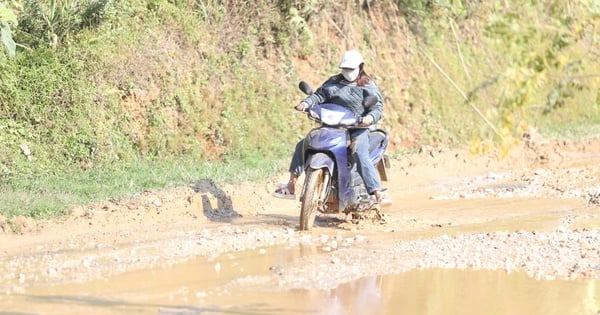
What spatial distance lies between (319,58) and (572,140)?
503cm

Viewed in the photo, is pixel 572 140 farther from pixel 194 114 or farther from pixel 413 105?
pixel 194 114

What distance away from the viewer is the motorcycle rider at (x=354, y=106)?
1052 centimetres

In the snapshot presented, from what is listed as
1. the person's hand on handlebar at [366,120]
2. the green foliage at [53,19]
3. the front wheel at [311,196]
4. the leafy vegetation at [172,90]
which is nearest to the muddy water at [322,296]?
the front wheel at [311,196]

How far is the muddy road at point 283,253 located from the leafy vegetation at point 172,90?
67 centimetres

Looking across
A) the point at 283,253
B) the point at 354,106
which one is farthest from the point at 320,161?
the point at 283,253

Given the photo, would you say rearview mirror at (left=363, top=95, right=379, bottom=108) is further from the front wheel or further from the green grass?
the green grass

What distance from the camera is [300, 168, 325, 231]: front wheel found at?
10.3 meters

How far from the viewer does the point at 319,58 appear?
18.3 meters

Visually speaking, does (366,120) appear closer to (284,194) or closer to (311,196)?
(311,196)

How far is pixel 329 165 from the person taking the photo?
1034cm

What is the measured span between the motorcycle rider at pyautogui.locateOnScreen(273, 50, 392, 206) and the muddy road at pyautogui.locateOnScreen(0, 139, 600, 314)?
0.49 metres

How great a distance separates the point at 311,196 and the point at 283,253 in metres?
1.02

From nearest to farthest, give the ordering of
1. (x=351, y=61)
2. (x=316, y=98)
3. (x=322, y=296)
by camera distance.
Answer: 1. (x=322, y=296)
2. (x=351, y=61)
3. (x=316, y=98)

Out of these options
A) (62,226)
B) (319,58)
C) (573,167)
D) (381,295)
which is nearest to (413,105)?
(319,58)
